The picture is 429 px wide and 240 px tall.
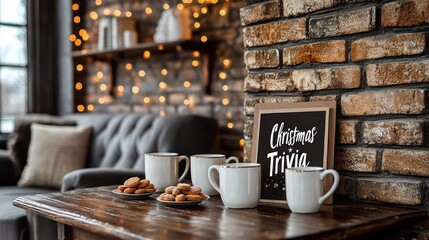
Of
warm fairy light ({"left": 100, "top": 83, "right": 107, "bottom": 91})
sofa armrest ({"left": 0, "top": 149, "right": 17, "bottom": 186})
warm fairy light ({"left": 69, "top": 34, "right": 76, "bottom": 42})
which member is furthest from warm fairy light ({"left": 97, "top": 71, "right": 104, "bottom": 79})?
sofa armrest ({"left": 0, "top": 149, "right": 17, "bottom": 186})

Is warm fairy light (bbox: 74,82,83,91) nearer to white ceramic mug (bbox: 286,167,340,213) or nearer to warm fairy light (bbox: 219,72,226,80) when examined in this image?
warm fairy light (bbox: 219,72,226,80)

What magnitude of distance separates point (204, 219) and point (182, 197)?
0.17 metres

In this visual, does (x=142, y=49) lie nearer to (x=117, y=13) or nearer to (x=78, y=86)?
(x=117, y=13)

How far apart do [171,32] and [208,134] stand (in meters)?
0.66

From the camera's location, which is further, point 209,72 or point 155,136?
point 209,72

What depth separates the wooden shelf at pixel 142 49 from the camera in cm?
322

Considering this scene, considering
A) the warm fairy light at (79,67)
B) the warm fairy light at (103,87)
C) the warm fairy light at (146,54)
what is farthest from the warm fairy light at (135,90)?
the warm fairy light at (79,67)

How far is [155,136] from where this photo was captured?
3.11m

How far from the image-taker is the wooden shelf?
3.22m

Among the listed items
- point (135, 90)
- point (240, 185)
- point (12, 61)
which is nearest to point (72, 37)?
point (12, 61)

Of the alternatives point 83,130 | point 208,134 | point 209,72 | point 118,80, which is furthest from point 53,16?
point 208,134

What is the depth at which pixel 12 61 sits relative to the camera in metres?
4.20

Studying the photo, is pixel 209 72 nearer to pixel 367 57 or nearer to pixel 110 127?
pixel 110 127

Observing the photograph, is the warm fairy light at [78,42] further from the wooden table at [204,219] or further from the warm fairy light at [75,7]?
the wooden table at [204,219]
